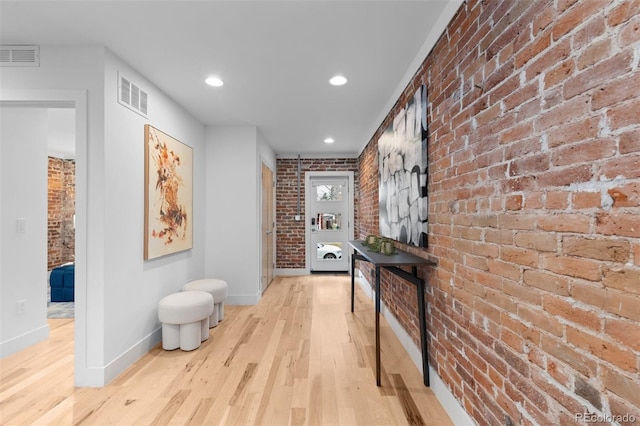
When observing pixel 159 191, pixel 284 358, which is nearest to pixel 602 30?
pixel 284 358

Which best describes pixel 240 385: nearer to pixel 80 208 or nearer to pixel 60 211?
pixel 80 208

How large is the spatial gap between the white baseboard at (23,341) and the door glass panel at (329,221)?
4.33m

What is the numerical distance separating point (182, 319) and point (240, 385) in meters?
0.87

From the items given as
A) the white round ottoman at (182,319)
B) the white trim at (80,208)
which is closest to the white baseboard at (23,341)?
the white trim at (80,208)

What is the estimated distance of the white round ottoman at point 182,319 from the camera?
2.62 meters

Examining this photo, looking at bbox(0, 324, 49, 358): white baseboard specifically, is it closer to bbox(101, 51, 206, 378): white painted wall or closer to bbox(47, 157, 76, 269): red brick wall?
bbox(101, 51, 206, 378): white painted wall

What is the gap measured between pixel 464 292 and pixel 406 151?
1349mm

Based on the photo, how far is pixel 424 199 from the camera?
84.0 inches

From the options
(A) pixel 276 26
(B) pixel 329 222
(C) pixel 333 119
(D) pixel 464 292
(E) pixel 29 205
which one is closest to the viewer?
(D) pixel 464 292

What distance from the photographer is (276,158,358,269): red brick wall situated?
5.97m

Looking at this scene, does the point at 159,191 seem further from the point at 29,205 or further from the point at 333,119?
the point at 333,119

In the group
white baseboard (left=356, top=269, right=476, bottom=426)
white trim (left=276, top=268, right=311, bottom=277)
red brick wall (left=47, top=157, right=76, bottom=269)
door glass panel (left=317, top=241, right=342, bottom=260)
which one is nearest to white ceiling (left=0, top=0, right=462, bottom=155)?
white baseboard (left=356, top=269, right=476, bottom=426)

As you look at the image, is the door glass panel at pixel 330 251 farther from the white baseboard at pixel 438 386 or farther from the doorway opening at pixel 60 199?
the doorway opening at pixel 60 199

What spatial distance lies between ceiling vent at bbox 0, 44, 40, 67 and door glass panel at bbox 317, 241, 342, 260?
487 centimetres
